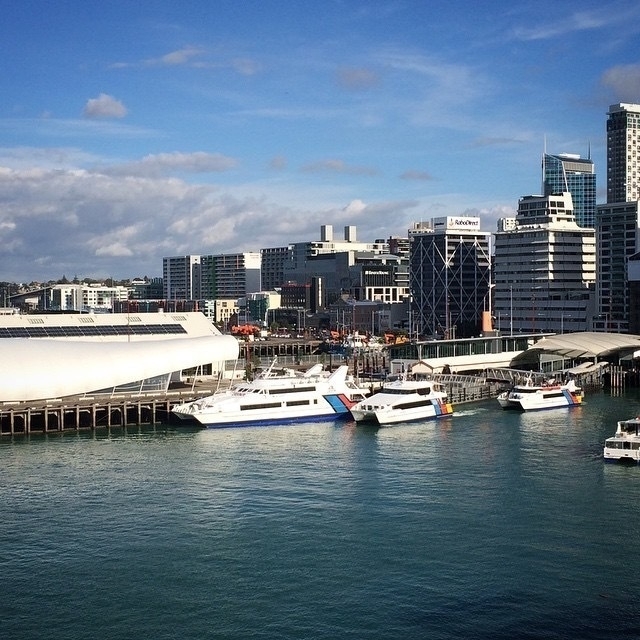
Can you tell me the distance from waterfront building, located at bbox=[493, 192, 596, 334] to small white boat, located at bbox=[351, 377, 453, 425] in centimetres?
8221

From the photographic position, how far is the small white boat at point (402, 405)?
55.5m

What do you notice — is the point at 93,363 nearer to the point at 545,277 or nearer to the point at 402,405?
the point at 402,405

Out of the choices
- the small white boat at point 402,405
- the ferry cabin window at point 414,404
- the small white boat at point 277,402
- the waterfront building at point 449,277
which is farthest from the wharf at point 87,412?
the waterfront building at point 449,277

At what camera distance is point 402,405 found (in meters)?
56.3

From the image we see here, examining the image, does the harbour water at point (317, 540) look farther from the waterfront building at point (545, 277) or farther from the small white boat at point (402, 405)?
the waterfront building at point (545, 277)

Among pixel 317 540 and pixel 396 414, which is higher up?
pixel 396 414

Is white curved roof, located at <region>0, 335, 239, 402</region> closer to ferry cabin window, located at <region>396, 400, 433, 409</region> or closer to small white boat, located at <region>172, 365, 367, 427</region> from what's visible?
small white boat, located at <region>172, 365, 367, 427</region>

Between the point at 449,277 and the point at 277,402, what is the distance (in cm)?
10539

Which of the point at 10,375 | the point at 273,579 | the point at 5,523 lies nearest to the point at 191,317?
the point at 10,375

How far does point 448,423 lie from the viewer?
2229 inches

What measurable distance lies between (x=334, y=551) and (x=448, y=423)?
2786 centimetres

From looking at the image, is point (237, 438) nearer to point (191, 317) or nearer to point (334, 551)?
point (334, 551)

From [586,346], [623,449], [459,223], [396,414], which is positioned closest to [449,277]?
[459,223]

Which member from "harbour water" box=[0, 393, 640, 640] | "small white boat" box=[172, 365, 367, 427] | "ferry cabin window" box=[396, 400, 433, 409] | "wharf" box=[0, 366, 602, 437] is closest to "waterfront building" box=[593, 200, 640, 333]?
"wharf" box=[0, 366, 602, 437]
